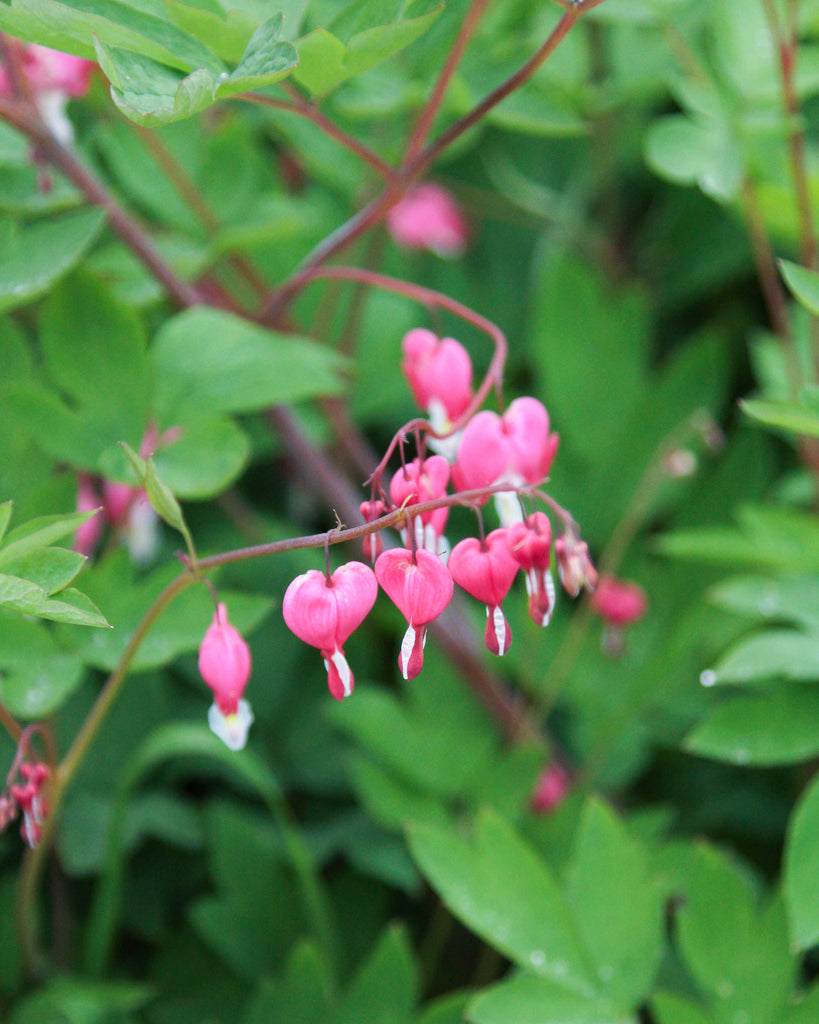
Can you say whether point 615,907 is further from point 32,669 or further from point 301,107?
point 301,107

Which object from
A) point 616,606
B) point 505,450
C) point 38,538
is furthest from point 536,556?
point 616,606

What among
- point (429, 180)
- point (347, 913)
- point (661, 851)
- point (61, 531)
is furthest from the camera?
point (429, 180)

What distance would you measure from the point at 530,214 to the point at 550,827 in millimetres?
1092

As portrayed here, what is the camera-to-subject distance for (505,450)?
2.41ft

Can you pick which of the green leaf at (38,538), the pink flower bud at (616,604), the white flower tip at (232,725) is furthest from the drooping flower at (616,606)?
the green leaf at (38,538)

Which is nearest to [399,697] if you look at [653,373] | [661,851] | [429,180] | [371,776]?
[371,776]

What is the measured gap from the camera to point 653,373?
5.56 ft

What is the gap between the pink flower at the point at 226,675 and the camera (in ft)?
2.26

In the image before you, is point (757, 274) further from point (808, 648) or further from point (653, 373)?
point (808, 648)

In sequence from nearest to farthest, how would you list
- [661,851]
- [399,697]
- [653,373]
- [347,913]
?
1. [661,851]
2. [347,913]
3. [399,697]
4. [653,373]

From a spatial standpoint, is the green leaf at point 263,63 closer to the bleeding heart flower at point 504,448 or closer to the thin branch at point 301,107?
the thin branch at point 301,107

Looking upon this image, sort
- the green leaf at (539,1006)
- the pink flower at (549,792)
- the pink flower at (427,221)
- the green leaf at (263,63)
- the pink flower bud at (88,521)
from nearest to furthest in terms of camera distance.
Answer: the green leaf at (263,63)
the green leaf at (539,1006)
the pink flower bud at (88,521)
the pink flower at (549,792)
the pink flower at (427,221)

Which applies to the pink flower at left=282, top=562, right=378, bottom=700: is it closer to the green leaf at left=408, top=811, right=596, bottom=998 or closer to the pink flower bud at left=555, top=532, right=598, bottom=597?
the pink flower bud at left=555, top=532, right=598, bottom=597

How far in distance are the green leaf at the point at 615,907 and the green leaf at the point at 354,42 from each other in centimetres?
68
